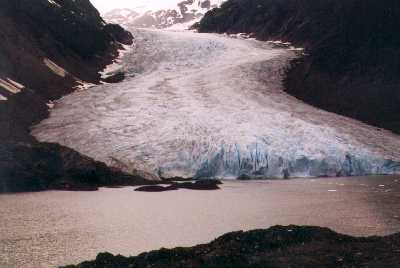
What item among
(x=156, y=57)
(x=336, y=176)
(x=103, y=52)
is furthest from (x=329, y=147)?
(x=103, y=52)

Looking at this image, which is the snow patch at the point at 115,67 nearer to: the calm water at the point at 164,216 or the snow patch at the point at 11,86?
the snow patch at the point at 11,86

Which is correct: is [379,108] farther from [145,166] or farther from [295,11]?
[295,11]

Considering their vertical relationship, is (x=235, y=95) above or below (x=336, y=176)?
above

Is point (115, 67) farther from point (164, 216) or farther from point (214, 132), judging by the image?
point (164, 216)

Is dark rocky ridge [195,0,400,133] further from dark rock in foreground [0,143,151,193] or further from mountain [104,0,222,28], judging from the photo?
mountain [104,0,222,28]

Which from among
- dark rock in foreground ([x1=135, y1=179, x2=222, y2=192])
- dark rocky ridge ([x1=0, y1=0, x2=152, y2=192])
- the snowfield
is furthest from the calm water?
the snowfield
